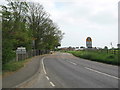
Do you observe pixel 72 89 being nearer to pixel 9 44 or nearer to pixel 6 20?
pixel 9 44

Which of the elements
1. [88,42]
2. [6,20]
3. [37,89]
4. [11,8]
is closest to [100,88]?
[37,89]

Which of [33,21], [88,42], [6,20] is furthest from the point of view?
[33,21]

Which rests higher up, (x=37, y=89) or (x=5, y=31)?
(x=5, y=31)

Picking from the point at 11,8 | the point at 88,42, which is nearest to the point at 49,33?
the point at 88,42

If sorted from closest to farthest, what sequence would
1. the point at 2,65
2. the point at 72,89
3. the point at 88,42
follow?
the point at 72,89
the point at 2,65
the point at 88,42

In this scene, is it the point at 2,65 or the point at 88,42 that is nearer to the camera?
the point at 2,65

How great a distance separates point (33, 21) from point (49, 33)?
19.0 ft

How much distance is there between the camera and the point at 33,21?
194 ft

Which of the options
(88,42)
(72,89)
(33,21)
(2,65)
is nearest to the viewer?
(72,89)

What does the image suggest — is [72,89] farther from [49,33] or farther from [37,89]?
[49,33]

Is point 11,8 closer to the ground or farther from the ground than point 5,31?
farther from the ground

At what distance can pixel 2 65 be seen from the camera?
1778 centimetres

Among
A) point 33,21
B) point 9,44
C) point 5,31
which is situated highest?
point 33,21

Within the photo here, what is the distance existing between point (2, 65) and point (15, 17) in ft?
18.1
